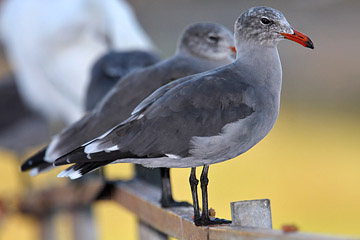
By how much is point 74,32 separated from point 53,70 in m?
0.26

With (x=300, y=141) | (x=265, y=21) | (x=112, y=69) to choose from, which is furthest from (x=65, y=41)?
(x=300, y=141)

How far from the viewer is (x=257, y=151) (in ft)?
19.5

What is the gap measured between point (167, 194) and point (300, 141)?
4.43 meters

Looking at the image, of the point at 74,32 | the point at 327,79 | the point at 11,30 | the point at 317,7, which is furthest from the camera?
the point at 327,79

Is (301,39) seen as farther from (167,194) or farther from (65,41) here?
(65,41)

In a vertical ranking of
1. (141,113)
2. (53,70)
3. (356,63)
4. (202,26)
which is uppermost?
(356,63)

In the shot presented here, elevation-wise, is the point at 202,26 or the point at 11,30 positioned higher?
the point at 11,30

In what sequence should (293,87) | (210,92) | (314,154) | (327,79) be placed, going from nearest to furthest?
(210,92) → (314,154) → (293,87) → (327,79)

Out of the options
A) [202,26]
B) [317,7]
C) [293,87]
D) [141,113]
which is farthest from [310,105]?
[141,113]

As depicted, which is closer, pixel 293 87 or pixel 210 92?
pixel 210 92

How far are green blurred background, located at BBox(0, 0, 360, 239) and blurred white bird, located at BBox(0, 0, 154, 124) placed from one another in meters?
0.58

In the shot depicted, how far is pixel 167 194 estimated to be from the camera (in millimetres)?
1767

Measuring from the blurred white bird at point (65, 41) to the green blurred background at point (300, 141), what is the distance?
0.58 meters

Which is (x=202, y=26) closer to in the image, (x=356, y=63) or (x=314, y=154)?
(x=314, y=154)
